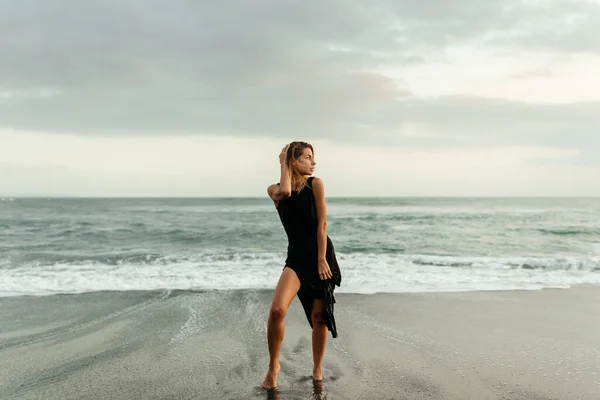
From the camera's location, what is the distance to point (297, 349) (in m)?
4.87

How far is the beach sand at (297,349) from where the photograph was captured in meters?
3.82

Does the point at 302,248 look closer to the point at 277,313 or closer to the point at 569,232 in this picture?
the point at 277,313

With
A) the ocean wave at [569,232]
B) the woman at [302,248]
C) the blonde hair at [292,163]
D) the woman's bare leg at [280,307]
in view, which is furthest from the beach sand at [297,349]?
the ocean wave at [569,232]

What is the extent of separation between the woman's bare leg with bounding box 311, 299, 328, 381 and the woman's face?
3.60 ft

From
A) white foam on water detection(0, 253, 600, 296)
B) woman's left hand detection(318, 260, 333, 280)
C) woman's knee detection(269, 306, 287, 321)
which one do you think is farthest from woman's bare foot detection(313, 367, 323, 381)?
white foam on water detection(0, 253, 600, 296)

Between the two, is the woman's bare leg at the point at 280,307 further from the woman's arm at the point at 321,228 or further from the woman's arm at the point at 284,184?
the woman's arm at the point at 284,184

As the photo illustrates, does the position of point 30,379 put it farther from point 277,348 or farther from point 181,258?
point 181,258

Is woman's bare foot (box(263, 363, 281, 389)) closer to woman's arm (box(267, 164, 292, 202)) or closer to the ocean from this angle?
woman's arm (box(267, 164, 292, 202))

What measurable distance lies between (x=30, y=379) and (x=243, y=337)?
219 cm

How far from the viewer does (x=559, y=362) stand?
4.53m

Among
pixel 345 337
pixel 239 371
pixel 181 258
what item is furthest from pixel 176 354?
pixel 181 258

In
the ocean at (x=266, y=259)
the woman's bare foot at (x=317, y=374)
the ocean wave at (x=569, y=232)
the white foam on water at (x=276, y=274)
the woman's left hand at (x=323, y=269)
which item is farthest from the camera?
the ocean wave at (x=569, y=232)

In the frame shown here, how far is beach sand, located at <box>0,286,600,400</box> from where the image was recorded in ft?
12.5

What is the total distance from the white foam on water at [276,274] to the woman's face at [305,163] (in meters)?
5.09
